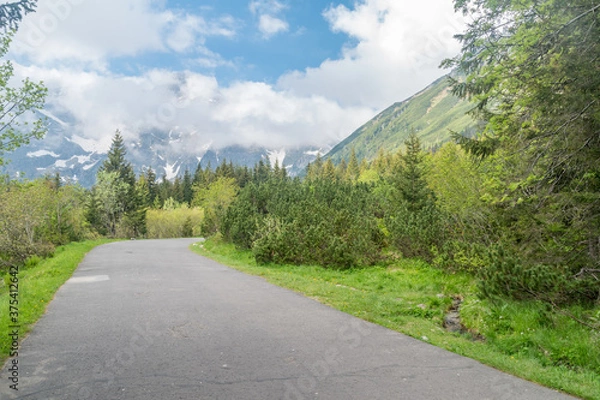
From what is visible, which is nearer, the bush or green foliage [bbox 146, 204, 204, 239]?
the bush

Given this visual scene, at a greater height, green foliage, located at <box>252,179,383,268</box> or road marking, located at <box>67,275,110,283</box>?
green foliage, located at <box>252,179,383,268</box>

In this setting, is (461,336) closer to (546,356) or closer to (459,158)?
(546,356)

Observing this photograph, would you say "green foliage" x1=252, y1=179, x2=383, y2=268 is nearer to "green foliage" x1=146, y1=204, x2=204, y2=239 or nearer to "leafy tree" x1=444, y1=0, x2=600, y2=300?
"leafy tree" x1=444, y1=0, x2=600, y2=300

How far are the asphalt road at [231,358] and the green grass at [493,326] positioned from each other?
1.30ft

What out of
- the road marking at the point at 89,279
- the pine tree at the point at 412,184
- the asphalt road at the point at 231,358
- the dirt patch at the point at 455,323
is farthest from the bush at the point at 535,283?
the pine tree at the point at 412,184

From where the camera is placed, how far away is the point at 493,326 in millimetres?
7219

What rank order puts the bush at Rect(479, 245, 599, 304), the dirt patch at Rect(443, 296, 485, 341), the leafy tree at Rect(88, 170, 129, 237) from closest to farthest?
1. the bush at Rect(479, 245, 599, 304)
2. the dirt patch at Rect(443, 296, 485, 341)
3. the leafy tree at Rect(88, 170, 129, 237)

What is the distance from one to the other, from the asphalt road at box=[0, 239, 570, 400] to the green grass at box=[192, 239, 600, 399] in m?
0.40

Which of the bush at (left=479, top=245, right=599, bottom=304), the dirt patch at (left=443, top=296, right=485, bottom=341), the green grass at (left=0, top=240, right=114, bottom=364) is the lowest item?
the dirt patch at (left=443, top=296, right=485, bottom=341)

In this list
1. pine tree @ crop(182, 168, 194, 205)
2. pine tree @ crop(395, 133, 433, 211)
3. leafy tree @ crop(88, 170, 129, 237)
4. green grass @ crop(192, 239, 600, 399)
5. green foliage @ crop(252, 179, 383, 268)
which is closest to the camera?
green grass @ crop(192, 239, 600, 399)

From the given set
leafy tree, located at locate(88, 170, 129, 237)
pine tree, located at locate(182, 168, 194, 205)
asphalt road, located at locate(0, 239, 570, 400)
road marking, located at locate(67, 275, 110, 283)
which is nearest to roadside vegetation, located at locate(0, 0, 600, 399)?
asphalt road, located at locate(0, 239, 570, 400)

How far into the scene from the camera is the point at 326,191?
27.0 metres

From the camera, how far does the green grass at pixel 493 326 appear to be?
17.1 feet

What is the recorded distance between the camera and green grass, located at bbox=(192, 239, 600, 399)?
5.22 meters
